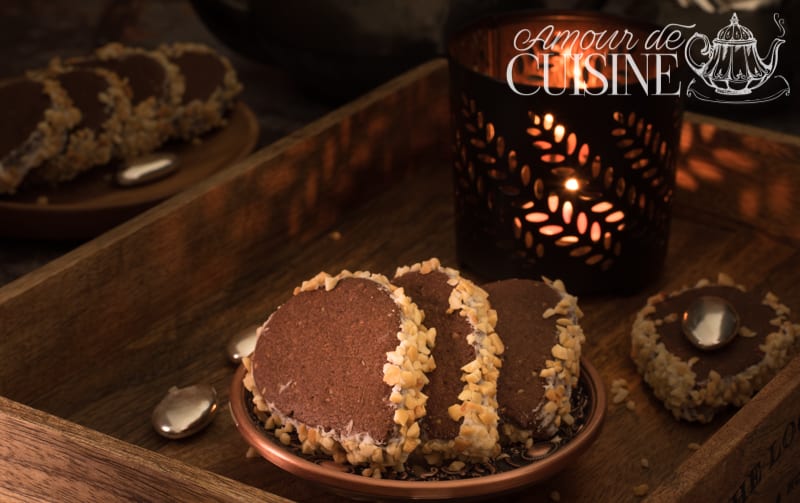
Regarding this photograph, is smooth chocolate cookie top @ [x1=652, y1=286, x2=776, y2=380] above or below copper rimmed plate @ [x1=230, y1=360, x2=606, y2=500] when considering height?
below

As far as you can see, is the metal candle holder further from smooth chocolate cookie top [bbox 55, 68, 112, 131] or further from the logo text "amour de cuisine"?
smooth chocolate cookie top [bbox 55, 68, 112, 131]

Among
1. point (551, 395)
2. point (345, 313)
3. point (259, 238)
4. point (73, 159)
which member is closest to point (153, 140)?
point (73, 159)

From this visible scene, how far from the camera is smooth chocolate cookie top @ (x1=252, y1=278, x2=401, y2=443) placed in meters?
0.73

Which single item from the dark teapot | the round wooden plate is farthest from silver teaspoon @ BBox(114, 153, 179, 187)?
the dark teapot

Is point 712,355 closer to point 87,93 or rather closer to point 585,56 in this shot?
point 585,56

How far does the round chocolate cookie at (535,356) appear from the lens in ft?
2.53

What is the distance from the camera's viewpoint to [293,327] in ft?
2.62

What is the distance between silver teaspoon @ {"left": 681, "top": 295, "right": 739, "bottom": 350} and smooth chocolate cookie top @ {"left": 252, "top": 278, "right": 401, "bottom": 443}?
0.30 meters

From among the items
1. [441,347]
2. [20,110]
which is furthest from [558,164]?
[20,110]

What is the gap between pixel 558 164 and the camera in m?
0.99

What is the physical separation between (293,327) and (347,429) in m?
0.11

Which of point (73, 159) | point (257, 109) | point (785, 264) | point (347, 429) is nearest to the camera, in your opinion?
point (347, 429)

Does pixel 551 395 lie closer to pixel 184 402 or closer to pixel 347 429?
pixel 347 429

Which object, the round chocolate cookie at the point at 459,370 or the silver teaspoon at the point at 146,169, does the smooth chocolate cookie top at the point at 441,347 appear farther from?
the silver teaspoon at the point at 146,169
